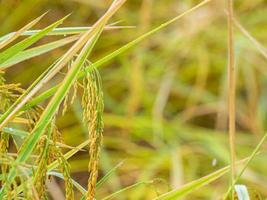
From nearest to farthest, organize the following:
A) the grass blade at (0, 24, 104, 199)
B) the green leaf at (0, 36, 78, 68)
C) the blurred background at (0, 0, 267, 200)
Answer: the grass blade at (0, 24, 104, 199) < the green leaf at (0, 36, 78, 68) < the blurred background at (0, 0, 267, 200)

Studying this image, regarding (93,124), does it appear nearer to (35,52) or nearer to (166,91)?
(35,52)

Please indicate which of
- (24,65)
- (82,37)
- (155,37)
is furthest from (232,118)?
(155,37)

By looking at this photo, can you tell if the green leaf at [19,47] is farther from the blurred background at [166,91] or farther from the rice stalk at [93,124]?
the blurred background at [166,91]

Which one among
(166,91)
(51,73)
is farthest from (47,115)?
(166,91)

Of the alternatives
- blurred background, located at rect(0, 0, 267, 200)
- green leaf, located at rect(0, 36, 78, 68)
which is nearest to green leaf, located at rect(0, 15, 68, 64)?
green leaf, located at rect(0, 36, 78, 68)

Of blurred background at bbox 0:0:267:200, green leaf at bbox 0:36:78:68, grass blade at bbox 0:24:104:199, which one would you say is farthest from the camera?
blurred background at bbox 0:0:267:200

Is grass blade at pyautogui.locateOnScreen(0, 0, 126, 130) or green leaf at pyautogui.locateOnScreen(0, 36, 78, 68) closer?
grass blade at pyautogui.locateOnScreen(0, 0, 126, 130)

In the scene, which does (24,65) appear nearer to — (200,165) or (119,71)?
(119,71)

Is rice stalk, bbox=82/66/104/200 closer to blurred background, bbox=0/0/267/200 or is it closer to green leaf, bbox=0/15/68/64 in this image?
green leaf, bbox=0/15/68/64

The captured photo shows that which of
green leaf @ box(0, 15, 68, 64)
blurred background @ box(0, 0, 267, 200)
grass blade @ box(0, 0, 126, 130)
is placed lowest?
blurred background @ box(0, 0, 267, 200)
